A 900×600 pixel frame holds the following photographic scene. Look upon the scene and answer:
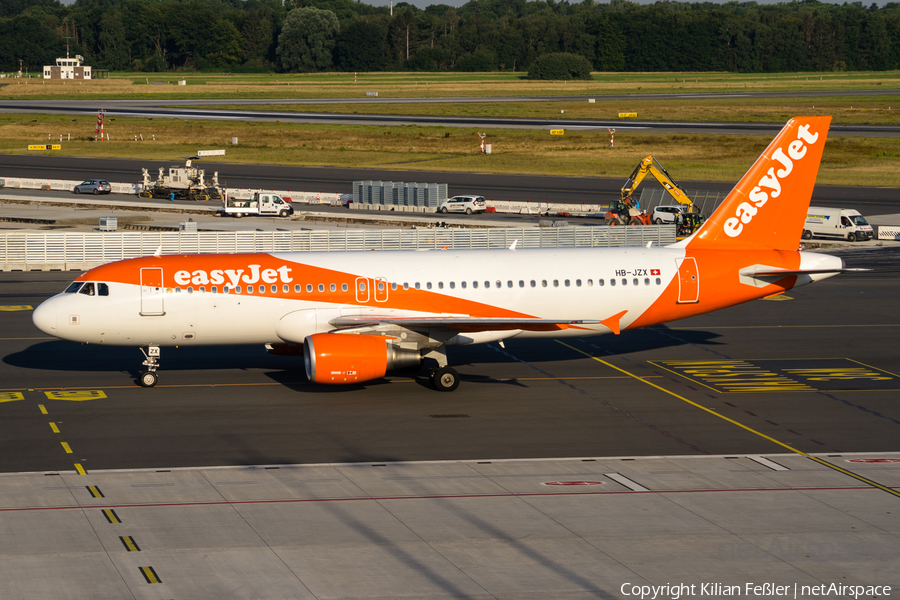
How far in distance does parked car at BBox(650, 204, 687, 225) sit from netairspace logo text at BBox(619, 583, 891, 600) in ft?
208

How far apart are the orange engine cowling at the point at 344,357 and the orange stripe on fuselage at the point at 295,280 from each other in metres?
2.01

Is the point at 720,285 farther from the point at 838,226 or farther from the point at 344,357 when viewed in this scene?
the point at 838,226

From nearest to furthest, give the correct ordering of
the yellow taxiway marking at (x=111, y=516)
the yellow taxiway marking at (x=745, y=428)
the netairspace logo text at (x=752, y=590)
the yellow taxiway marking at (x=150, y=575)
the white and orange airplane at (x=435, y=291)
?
the netairspace logo text at (x=752, y=590)
the yellow taxiway marking at (x=150, y=575)
the yellow taxiway marking at (x=111, y=516)
the yellow taxiway marking at (x=745, y=428)
the white and orange airplane at (x=435, y=291)

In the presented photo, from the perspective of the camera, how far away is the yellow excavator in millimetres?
75875

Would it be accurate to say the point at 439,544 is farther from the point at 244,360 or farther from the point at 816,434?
the point at 244,360

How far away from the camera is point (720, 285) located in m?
36.4

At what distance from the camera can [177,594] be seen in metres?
18.5

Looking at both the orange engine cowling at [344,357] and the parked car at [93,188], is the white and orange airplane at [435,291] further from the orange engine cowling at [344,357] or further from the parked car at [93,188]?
the parked car at [93,188]

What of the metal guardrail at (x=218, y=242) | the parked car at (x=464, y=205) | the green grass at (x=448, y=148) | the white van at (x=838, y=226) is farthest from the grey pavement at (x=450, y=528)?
the green grass at (x=448, y=148)

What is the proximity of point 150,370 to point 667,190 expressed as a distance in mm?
55594

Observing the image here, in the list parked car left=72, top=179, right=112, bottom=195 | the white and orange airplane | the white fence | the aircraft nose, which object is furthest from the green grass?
the aircraft nose

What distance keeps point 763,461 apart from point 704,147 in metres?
105

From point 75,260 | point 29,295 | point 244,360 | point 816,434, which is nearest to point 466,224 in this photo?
point 75,260

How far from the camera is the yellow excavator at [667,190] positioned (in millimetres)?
75875
